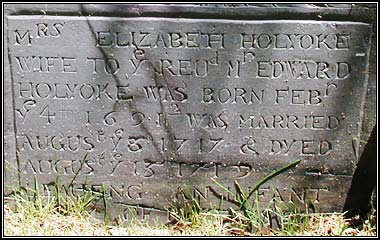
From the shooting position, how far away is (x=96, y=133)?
3615mm

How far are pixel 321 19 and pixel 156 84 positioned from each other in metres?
A: 0.99

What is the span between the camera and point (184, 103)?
3523 mm

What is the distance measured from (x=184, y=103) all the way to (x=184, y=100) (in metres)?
0.02

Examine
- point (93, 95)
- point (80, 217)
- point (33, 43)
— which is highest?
point (33, 43)

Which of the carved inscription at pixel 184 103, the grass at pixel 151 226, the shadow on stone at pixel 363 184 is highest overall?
the carved inscription at pixel 184 103

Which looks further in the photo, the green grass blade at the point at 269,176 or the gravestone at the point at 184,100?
the green grass blade at the point at 269,176

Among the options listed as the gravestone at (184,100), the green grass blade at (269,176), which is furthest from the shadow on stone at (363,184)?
the green grass blade at (269,176)

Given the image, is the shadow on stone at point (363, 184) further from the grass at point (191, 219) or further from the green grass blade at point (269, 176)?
the green grass blade at point (269, 176)

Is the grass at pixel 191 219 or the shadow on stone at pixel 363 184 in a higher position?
the shadow on stone at pixel 363 184

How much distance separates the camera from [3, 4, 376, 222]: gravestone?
3.40 m

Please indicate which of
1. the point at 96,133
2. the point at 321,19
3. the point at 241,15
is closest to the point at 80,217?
the point at 96,133

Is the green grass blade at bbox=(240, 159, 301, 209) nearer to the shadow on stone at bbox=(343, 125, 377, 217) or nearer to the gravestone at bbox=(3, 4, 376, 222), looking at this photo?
the gravestone at bbox=(3, 4, 376, 222)

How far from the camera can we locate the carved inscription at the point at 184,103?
3.42 m

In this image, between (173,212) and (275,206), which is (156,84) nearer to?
(173,212)
